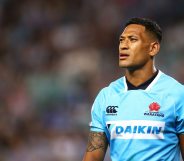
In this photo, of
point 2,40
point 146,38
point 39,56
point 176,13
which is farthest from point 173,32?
point 146,38

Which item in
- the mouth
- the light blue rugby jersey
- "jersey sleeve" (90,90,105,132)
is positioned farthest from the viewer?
"jersey sleeve" (90,90,105,132)

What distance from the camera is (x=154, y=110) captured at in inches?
197

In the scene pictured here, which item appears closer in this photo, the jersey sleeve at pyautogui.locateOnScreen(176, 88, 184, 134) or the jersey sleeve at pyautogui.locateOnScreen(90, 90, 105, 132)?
the jersey sleeve at pyautogui.locateOnScreen(176, 88, 184, 134)

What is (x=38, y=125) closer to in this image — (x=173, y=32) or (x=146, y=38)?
(x=173, y=32)

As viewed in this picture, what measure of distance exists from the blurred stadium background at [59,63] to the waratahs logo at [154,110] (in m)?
4.47

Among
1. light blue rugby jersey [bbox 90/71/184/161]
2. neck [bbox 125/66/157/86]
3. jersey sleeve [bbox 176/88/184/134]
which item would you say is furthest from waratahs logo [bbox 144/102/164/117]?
neck [bbox 125/66/157/86]

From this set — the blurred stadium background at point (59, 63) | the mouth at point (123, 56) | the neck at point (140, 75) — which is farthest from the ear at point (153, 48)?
the blurred stadium background at point (59, 63)

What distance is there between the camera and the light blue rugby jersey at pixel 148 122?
497cm

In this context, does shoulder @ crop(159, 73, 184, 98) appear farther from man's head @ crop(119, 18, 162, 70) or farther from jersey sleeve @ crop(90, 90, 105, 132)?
jersey sleeve @ crop(90, 90, 105, 132)

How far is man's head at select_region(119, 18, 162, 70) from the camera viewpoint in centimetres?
515

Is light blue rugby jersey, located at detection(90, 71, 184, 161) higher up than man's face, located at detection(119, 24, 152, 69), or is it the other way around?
man's face, located at detection(119, 24, 152, 69)

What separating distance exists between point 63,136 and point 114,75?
1.48m

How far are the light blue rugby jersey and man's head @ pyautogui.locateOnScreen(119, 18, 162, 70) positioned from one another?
0.21 metres

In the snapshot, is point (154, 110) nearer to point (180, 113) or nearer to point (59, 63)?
point (180, 113)
